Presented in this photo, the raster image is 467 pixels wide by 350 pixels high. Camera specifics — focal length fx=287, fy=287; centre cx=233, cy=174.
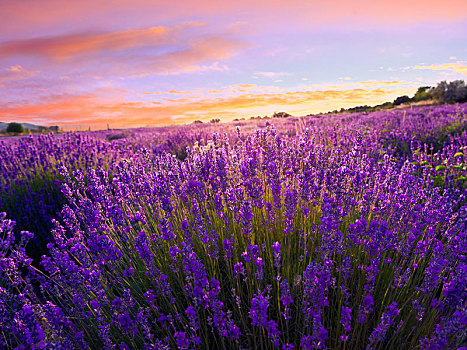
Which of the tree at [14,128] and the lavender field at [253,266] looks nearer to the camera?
Result: the lavender field at [253,266]

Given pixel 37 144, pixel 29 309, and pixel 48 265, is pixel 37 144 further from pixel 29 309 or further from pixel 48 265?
pixel 29 309

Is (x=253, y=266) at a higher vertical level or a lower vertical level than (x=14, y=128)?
lower

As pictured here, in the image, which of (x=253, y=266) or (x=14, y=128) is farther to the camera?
(x=14, y=128)

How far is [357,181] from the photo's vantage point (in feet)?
8.68

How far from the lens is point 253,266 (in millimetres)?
2182

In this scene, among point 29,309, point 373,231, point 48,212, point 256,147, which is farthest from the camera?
point 48,212

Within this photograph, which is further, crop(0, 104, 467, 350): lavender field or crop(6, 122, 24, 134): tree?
crop(6, 122, 24, 134): tree

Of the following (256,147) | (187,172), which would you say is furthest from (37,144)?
(256,147)

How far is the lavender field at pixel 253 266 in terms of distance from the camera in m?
1.52

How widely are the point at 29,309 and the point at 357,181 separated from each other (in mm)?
2546

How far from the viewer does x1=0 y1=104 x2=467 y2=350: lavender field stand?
60.0 inches

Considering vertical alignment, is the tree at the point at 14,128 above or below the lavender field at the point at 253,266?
above

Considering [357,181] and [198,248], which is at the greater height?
[357,181]

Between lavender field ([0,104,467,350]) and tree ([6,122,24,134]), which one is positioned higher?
tree ([6,122,24,134])
